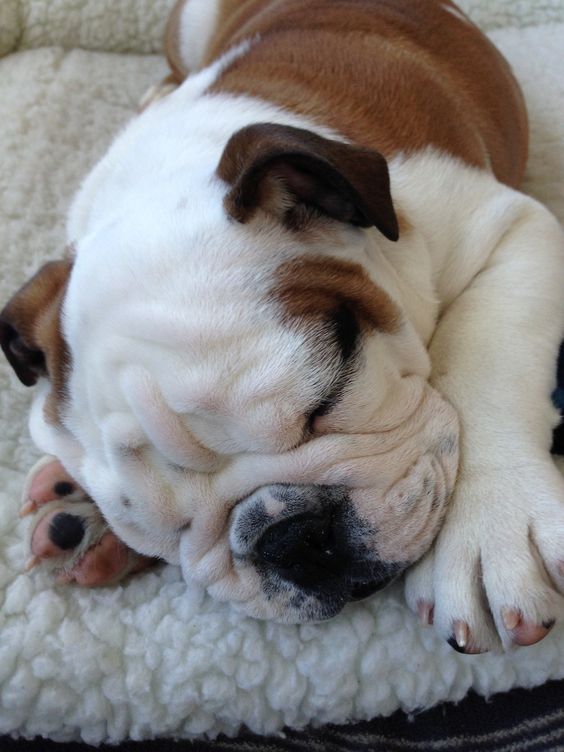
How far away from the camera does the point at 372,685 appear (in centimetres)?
137

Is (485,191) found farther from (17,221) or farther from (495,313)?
(17,221)

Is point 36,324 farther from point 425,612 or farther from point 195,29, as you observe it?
point 195,29

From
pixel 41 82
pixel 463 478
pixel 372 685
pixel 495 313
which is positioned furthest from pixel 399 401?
pixel 41 82

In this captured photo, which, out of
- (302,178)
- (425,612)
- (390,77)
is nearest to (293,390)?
(302,178)

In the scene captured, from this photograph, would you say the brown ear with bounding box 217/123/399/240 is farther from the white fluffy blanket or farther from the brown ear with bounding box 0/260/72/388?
the white fluffy blanket

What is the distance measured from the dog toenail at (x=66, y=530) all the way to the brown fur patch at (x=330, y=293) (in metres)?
0.62

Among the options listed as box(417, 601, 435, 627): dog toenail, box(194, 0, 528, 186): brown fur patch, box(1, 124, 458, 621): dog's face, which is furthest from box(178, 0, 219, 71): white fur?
box(417, 601, 435, 627): dog toenail

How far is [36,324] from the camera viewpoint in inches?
62.4

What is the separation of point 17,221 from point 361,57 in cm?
110

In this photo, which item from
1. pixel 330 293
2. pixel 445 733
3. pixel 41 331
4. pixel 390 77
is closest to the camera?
pixel 330 293

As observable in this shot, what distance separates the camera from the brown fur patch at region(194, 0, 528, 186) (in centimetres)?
173

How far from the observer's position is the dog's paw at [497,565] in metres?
1.27

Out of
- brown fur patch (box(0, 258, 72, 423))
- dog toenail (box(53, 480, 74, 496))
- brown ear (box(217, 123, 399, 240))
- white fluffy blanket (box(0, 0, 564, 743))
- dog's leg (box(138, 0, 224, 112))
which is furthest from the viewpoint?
dog's leg (box(138, 0, 224, 112))

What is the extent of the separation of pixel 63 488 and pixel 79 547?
14 centimetres
